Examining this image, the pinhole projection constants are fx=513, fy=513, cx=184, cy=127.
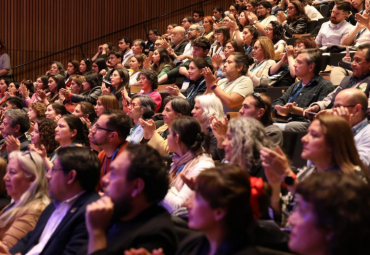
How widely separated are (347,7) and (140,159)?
4.01 m

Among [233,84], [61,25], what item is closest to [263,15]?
[233,84]

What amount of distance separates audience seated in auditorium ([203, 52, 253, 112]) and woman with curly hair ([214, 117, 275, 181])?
1554 millimetres

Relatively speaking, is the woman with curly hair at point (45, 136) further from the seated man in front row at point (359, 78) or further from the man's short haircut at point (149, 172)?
the man's short haircut at point (149, 172)

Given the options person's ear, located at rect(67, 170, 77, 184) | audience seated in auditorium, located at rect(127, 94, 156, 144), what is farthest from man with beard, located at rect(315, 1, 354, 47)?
person's ear, located at rect(67, 170, 77, 184)

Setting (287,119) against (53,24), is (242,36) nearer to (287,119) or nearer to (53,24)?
(287,119)

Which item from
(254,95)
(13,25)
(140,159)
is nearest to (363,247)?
(140,159)

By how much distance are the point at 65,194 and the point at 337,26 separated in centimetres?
393

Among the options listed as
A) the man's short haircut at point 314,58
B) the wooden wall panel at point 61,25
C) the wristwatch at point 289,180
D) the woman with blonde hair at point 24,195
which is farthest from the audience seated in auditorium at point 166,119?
the wooden wall panel at point 61,25

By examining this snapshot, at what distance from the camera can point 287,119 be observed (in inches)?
145

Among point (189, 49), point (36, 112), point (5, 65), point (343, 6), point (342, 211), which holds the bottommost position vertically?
point (5, 65)

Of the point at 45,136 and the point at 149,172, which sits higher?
the point at 149,172

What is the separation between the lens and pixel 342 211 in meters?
1.19

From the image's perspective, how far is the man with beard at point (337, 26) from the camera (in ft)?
16.9

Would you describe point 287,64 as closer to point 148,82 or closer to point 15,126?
point 148,82
